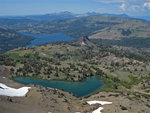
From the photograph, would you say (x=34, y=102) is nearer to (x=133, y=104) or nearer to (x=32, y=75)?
(x=133, y=104)

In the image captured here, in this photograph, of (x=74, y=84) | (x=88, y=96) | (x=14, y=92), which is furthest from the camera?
(x=74, y=84)

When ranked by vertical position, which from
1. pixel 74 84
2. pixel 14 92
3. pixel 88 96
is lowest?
pixel 74 84

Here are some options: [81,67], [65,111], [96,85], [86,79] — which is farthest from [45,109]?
[81,67]

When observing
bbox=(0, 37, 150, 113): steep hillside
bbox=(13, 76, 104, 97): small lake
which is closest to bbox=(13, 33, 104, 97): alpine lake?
bbox=(13, 76, 104, 97): small lake

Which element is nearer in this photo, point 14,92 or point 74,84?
point 14,92

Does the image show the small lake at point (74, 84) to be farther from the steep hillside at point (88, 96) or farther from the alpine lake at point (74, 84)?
the steep hillside at point (88, 96)

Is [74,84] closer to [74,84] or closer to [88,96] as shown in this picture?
[74,84]

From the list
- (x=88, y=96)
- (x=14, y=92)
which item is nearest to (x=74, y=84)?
(x=88, y=96)

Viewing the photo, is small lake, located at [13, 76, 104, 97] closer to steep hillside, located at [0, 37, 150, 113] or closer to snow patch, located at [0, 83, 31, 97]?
steep hillside, located at [0, 37, 150, 113]
